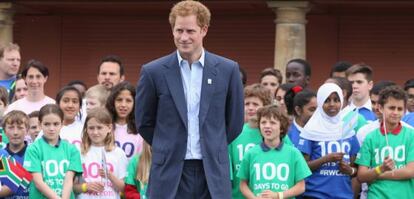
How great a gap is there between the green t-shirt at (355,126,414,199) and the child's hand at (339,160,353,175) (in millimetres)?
156

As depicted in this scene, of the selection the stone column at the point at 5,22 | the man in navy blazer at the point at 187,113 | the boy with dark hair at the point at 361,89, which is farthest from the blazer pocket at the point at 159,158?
the stone column at the point at 5,22

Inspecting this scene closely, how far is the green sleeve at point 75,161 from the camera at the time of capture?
30.5ft

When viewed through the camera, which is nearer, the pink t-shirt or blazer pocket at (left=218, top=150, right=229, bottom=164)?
blazer pocket at (left=218, top=150, right=229, bottom=164)

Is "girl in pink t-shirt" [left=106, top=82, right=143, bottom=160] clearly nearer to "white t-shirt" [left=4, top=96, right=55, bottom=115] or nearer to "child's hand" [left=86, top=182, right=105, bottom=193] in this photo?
"child's hand" [left=86, top=182, right=105, bottom=193]

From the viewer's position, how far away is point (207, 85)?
23.1 feet

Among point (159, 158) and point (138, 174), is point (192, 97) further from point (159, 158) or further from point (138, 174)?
point (138, 174)

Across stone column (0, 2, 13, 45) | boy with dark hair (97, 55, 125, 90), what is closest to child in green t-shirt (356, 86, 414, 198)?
boy with dark hair (97, 55, 125, 90)

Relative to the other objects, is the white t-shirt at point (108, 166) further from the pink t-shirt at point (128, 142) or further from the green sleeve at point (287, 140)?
the green sleeve at point (287, 140)

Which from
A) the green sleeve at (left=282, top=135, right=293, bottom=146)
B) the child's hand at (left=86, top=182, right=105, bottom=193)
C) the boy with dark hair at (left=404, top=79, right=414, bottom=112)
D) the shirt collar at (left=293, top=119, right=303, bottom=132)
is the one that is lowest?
the child's hand at (left=86, top=182, right=105, bottom=193)

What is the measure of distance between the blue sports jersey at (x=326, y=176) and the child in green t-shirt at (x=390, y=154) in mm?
147

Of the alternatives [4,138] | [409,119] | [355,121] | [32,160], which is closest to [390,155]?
[355,121]

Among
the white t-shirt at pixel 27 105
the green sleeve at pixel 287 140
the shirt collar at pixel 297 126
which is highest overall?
the white t-shirt at pixel 27 105

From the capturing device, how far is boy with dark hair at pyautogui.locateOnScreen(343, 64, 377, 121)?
1021 cm

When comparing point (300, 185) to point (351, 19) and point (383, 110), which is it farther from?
point (351, 19)
